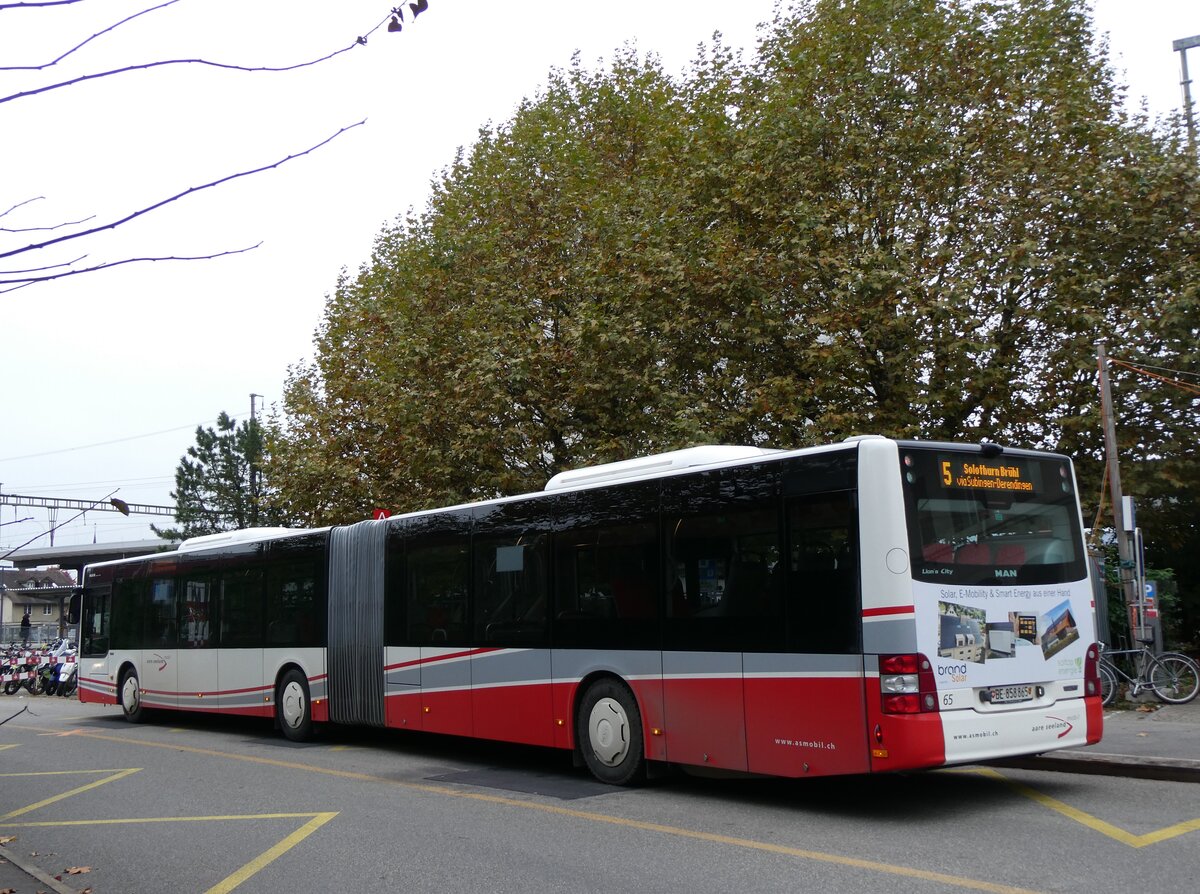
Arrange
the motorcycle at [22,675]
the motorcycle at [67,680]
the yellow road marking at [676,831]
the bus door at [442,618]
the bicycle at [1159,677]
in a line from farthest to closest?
the motorcycle at [22,675] < the motorcycle at [67,680] < the bicycle at [1159,677] < the bus door at [442,618] < the yellow road marking at [676,831]

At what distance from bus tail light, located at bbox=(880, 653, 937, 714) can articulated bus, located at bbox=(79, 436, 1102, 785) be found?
0.01m

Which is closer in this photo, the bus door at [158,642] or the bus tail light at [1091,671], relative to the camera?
the bus tail light at [1091,671]

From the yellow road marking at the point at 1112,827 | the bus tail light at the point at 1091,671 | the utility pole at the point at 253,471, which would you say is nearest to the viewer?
the yellow road marking at the point at 1112,827

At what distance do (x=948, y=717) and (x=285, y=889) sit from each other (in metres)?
4.67

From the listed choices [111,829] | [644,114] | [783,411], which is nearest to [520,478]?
[783,411]

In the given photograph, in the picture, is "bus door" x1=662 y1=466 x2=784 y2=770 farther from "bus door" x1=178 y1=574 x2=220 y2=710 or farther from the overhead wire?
the overhead wire

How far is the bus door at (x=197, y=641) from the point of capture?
1823 cm

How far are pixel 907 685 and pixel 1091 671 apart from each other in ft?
7.41

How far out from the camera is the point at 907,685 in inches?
330

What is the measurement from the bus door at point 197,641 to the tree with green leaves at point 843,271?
6.29m

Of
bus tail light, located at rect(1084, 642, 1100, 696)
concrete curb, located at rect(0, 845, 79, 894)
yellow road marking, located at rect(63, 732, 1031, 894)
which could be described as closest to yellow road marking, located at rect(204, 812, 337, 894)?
concrete curb, located at rect(0, 845, 79, 894)

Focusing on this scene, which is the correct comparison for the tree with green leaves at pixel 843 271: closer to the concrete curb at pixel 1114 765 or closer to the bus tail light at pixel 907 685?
the concrete curb at pixel 1114 765

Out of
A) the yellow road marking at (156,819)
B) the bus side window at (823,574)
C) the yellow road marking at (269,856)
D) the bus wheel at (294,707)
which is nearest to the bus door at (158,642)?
the bus wheel at (294,707)

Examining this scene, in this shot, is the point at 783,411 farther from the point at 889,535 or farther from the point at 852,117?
the point at 889,535
